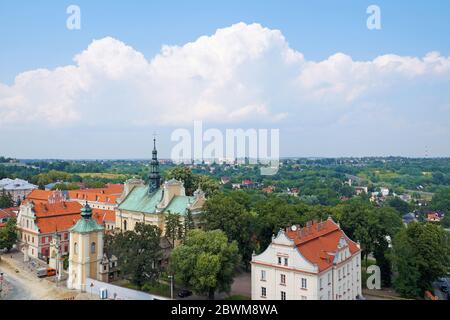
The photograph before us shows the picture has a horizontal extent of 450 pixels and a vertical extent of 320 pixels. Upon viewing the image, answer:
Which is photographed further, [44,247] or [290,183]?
[290,183]

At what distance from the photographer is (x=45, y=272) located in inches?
1766

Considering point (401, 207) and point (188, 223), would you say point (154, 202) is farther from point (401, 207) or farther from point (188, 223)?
point (401, 207)

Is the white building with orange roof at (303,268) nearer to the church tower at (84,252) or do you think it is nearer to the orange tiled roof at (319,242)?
the orange tiled roof at (319,242)

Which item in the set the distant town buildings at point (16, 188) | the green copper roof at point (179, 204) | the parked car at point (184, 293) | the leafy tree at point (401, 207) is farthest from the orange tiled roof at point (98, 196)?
the leafy tree at point (401, 207)

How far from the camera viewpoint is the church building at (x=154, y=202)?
173 ft

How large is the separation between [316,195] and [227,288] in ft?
354

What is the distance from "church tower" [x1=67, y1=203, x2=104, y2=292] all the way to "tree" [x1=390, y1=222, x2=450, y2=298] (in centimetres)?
2948

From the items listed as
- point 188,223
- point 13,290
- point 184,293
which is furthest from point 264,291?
point 13,290

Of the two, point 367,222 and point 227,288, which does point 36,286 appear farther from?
point 367,222

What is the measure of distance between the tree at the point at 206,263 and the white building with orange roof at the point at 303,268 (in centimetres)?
251

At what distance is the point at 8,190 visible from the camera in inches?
4016
